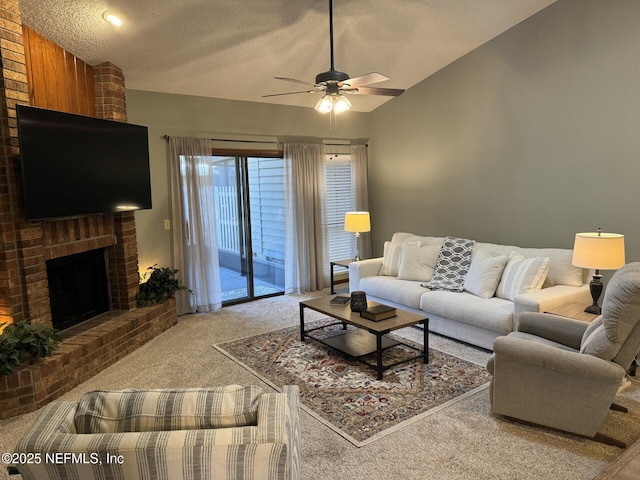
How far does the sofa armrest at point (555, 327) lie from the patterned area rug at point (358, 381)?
0.56 metres

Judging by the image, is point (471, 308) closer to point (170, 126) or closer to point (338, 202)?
point (338, 202)

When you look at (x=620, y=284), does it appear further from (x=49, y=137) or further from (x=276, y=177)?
(x=276, y=177)

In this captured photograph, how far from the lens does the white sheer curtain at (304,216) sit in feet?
20.2

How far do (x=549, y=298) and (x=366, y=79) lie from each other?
2364mm

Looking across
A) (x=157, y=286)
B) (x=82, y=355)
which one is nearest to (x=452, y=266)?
(x=157, y=286)

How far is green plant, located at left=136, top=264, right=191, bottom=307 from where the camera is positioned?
4.82 metres

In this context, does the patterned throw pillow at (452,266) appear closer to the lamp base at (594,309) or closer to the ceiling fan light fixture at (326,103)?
the lamp base at (594,309)

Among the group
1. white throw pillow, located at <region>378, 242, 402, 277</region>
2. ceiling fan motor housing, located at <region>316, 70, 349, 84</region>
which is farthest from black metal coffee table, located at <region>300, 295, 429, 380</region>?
ceiling fan motor housing, located at <region>316, 70, 349, 84</region>

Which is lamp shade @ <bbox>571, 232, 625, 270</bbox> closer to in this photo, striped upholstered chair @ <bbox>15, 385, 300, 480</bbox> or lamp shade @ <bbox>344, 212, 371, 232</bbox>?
lamp shade @ <bbox>344, 212, 371, 232</bbox>

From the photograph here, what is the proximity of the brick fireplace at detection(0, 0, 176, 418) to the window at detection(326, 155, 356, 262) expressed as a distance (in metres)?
2.89

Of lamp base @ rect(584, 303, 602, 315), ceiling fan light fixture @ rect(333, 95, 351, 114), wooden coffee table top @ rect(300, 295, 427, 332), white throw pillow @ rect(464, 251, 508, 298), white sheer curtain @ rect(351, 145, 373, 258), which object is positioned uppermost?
ceiling fan light fixture @ rect(333, 95, 351, 114)

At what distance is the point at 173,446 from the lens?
1.34m

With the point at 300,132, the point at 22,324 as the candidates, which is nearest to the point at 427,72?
the point at 300,132

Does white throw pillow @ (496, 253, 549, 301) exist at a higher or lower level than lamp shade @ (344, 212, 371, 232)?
lower
